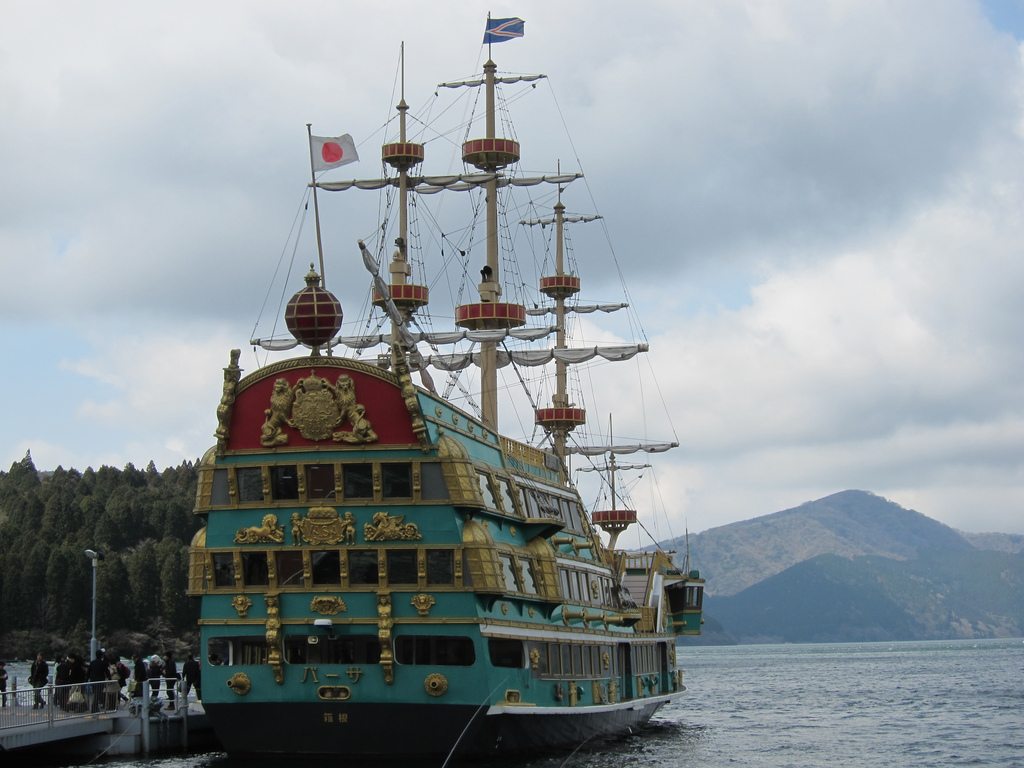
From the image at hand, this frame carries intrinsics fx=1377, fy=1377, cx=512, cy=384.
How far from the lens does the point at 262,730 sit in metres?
31.5

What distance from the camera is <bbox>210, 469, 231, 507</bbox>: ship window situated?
31.6m

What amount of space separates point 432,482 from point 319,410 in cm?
299

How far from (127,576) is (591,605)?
80138mm

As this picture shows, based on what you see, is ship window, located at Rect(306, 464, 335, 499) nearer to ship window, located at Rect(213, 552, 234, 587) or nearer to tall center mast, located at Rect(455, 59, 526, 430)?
ship window, located at Rect(213, 552, 234, 587)

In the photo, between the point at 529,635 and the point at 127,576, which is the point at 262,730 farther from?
the point at 127,576

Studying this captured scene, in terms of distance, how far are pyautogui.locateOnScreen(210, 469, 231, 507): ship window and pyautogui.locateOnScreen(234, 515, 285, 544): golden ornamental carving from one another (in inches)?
33.7

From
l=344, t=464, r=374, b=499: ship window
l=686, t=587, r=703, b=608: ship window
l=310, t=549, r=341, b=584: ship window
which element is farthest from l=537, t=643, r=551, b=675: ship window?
l=686, t=587, r=703, b=608: ship window

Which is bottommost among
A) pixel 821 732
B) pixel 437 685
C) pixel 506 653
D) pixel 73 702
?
pixel 821 732

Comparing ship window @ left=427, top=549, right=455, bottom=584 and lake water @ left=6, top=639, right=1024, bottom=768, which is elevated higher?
ship window @ left=427, top=549, right=455, bottom=584

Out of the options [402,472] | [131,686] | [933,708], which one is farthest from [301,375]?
[933,708]

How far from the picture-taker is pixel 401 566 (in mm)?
30812

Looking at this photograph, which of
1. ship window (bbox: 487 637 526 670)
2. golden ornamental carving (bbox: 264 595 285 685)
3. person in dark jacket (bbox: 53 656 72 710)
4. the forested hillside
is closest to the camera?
golden ornamental carving (bbox: 264 595 285 685)

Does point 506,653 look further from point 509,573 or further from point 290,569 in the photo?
point 290,569

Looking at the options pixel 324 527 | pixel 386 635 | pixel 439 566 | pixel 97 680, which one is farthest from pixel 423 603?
pixel 97 680
